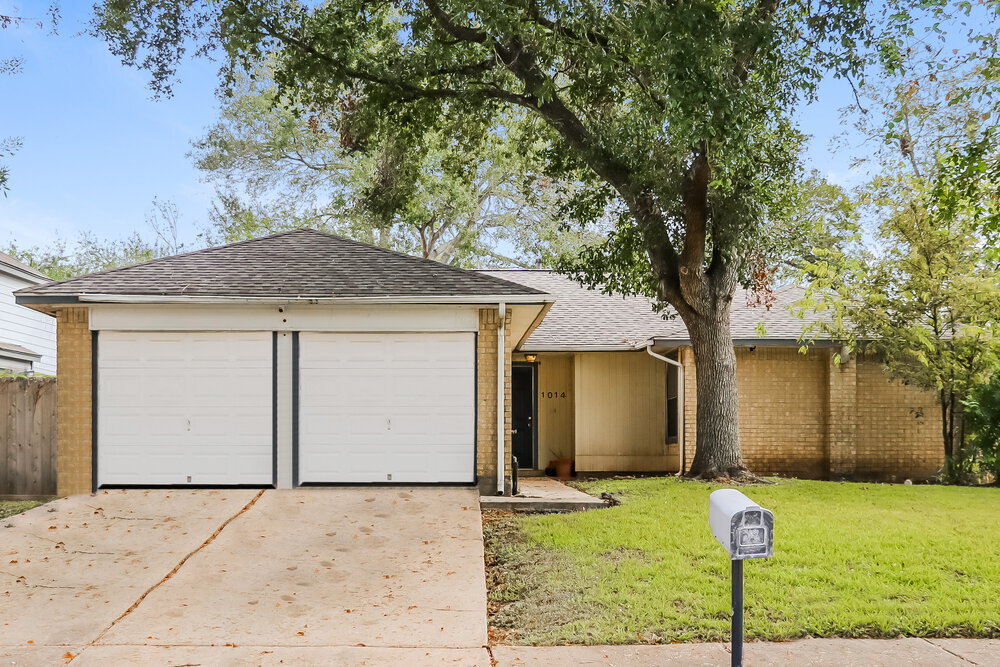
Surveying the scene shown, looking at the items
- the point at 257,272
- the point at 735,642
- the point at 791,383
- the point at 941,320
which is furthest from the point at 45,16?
the point at 941,320

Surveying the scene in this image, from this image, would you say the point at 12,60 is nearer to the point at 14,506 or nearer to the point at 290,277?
the point at 290,277

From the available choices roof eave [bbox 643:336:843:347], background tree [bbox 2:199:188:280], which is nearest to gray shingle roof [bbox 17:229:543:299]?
roof eave [bbox 643:336:843:347]

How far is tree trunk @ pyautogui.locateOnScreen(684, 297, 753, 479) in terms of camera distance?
14234 millimetres

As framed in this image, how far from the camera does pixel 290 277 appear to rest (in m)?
12.4

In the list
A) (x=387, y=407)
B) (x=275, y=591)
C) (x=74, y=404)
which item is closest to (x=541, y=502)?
(x=387, y=407)

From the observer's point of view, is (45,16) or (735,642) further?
(45,16)

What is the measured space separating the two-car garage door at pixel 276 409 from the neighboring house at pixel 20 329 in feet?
36.1

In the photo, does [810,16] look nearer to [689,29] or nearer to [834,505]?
[689,29]

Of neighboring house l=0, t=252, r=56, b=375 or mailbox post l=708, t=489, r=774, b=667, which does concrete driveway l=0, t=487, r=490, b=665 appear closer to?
mailbox post l=708, t=489, r=774, b=667

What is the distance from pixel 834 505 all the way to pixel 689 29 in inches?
253

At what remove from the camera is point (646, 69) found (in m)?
12.5

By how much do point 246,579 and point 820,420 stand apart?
41.2ft

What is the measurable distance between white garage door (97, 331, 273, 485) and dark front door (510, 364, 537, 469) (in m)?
7.21

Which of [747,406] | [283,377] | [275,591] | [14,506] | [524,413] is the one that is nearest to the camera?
[275,591]
